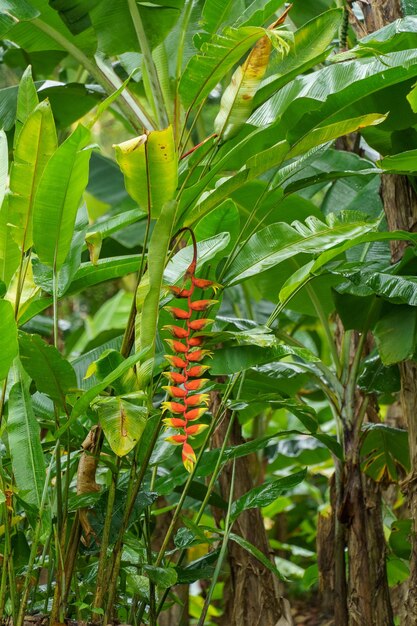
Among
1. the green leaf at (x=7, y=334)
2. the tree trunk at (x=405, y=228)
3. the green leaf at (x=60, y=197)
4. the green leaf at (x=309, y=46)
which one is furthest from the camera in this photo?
the tree trunk at (x=405, y=228)

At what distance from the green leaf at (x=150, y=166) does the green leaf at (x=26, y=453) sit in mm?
376

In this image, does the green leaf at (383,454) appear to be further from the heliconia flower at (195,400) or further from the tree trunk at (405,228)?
the heliconia flower at (195,400)

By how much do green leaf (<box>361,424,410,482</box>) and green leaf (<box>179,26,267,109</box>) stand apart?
3.53 ft

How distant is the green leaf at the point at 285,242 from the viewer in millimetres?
1239

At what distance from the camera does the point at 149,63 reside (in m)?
1.71

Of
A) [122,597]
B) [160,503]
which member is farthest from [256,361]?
[160,503]

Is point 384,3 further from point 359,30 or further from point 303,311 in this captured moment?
point 303,311

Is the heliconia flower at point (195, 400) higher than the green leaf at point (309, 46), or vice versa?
the green leaf at point (309, 46)

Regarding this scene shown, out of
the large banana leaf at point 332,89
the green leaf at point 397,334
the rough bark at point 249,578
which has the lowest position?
the rough bark at point 249,578

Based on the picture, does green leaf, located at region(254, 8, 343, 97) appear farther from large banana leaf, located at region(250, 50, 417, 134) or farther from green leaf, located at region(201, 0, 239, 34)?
green leaf, located at region(201, 0, 239, 34)

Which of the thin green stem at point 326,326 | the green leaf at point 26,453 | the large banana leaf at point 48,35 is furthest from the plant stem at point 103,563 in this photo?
the large banana leaf at point 48,35

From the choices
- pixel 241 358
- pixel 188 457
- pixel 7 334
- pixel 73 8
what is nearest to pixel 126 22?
pixel 73 8

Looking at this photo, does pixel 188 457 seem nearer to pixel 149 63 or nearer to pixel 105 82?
pixel 149 63

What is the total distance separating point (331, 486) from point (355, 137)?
3.27ft
